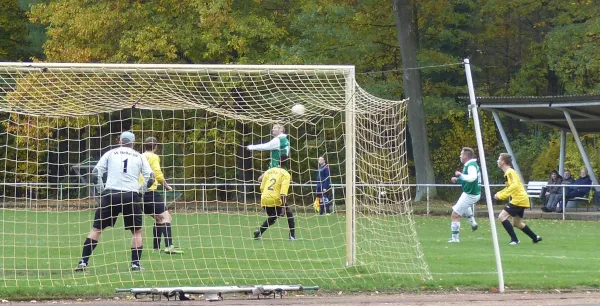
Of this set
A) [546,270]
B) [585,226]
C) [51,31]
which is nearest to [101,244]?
[546,270]

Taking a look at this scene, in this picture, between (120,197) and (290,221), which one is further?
(290,221)

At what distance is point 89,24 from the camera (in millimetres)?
35500

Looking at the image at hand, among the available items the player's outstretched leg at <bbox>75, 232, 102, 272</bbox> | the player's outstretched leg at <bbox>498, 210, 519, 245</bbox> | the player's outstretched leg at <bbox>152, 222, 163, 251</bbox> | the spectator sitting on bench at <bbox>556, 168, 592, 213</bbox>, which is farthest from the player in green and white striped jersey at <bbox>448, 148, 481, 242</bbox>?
the spectator sitting on bench at <bbox>556, 168, 592, 213</bbox>

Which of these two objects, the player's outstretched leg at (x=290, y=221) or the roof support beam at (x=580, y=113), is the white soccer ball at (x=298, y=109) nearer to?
the player's outstretched leg at (x=290, y=221)

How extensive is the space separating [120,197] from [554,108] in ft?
58.6

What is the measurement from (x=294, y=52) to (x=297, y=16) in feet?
8.88

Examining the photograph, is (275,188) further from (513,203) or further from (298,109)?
(513,203)

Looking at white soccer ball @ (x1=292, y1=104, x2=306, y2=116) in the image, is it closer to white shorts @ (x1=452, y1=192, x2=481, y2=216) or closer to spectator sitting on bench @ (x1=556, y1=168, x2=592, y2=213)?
white shorts @ (x1=452, y1=192, x2=481, y2=216)

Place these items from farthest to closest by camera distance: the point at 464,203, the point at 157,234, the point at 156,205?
the point at 464,203 < the point at 157,234 < the point at 156,205

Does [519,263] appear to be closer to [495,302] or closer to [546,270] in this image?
[546,270]

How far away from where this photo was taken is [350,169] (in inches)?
529

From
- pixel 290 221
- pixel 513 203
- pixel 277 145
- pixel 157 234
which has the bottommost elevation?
pixel 157 234

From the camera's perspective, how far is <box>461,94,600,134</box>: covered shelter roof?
27.7 m

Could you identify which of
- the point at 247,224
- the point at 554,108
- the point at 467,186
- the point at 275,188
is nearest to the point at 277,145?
the point at 275,188
